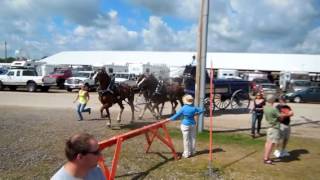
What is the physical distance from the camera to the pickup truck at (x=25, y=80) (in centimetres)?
3682

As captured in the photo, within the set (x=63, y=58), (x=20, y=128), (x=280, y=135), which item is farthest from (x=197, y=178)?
(x=63, y=58)

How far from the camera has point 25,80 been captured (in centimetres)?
3722

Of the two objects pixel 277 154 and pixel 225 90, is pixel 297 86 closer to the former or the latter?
pixel 225 90

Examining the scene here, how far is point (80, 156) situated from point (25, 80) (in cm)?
3578

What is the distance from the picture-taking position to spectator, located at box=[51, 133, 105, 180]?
321 cm

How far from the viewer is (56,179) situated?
333 centimetres

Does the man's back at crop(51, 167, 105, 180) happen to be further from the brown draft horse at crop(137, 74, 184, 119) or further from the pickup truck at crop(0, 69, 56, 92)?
the pickup truck at crop(0, 69, 56, 92)

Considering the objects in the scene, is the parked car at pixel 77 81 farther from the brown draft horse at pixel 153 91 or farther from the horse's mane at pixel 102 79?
the horse's mane at pixel 102 79

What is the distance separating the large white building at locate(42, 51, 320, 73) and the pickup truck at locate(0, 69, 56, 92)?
18.7 meters

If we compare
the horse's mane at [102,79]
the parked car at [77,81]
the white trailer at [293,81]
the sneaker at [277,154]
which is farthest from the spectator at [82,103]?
the white trailer at [293,81]

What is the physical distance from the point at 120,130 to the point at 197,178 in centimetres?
604

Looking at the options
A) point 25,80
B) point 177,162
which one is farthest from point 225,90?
point 25,80

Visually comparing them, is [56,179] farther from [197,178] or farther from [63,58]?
[63,58]

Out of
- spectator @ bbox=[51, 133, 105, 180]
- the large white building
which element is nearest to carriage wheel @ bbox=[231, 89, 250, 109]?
spectator @ bbox=[51, 133, 105, 180]
